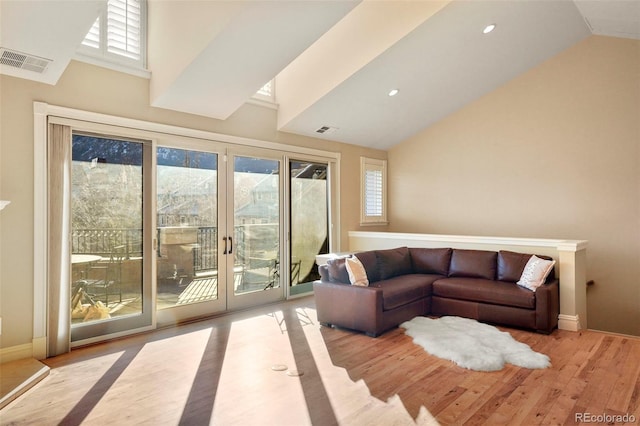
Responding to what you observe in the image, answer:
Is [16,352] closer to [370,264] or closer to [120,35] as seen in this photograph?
[120,35]

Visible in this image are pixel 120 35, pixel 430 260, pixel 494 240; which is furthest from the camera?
pixel 430 260

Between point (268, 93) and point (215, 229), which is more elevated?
point (268, 93)

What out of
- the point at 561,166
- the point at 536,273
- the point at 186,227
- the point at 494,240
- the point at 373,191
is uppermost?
the point at 561,166

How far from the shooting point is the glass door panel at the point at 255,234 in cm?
535

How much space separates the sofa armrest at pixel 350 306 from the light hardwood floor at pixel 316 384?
18 cm

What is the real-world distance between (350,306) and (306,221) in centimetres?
230

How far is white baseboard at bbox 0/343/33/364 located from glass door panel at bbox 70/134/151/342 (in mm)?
379

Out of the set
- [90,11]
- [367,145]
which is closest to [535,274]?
[367,145]

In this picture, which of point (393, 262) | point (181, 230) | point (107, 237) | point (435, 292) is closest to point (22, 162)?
point (107, 237)

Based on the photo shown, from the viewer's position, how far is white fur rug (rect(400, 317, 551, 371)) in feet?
11.0

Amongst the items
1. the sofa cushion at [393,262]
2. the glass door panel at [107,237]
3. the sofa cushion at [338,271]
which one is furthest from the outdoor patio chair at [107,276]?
the sofa cushion at [393,262]

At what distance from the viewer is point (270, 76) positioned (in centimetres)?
437

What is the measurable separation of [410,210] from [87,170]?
5472 millimetres

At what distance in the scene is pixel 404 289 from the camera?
4578 mm
